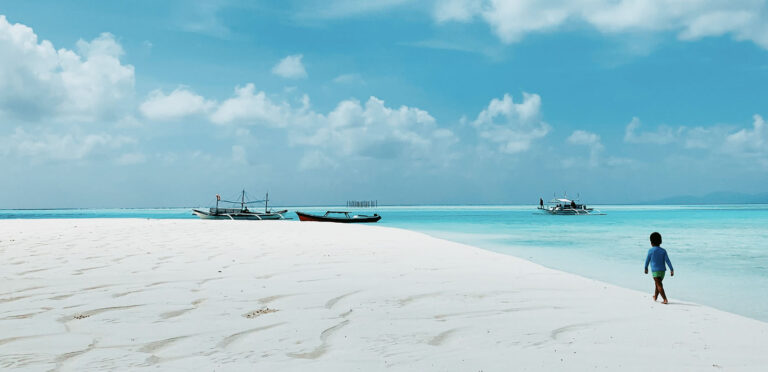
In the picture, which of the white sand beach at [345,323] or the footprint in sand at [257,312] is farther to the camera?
the footprint in sand at [257,312]

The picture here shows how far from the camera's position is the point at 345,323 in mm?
5512

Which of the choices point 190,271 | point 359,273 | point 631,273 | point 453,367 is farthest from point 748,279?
point 190,271

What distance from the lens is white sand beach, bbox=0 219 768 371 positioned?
4207 mm

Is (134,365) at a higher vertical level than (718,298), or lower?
higher

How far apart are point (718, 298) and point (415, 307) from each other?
788 centimetres

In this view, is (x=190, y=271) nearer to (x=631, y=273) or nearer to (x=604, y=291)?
(x=604, y=291)

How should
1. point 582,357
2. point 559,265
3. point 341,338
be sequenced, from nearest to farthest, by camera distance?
point 582,357 → point 341,338 → point 559,265

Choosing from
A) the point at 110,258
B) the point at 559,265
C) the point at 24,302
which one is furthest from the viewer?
the point at 559,265

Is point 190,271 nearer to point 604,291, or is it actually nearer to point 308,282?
point 308,282

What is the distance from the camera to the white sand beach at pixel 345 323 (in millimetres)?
4207

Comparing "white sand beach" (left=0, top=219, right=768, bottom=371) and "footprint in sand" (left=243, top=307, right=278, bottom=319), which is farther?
"footprint in sand" (left=243, top=307, right=278, bottom=319)

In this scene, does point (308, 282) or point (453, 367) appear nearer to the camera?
point (453, 367)

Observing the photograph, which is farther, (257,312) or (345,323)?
(257,312)

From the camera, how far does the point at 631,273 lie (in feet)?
45.7
